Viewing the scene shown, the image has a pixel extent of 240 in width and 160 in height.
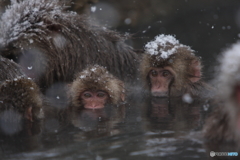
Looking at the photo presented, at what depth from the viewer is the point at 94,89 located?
480 cm

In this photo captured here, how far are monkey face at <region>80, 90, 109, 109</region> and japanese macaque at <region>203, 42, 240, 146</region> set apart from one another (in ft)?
7.16

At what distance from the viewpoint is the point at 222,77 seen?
2.28 m

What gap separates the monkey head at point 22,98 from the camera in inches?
141

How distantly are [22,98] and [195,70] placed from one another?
101 inches

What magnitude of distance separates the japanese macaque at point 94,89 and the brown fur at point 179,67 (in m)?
0.72

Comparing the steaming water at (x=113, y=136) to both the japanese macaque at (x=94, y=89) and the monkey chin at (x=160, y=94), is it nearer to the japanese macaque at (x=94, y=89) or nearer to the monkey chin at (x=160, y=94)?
the japanese macaque at (x=94, y=89)

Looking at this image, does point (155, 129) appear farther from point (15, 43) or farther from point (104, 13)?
point (104, 13)

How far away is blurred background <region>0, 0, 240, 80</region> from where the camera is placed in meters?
8.24

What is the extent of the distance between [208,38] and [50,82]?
16.2 ft

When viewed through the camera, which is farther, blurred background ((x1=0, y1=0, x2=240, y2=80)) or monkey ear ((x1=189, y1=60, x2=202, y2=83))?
blurred background ((x1=0, y1=0, x2=240, y2=80))

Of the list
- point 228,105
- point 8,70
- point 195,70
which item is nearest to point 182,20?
point 195,70

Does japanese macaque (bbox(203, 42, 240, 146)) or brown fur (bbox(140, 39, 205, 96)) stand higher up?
brown fur (bbox(140, 39, 205, 96))

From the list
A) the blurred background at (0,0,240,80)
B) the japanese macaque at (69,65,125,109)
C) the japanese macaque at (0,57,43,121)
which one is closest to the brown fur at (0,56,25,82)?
the japanese macaque at (0,57,43,121)

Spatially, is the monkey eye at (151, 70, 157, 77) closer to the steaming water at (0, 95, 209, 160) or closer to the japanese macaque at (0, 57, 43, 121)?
the steaming water at (0, 95, 209, 160)
